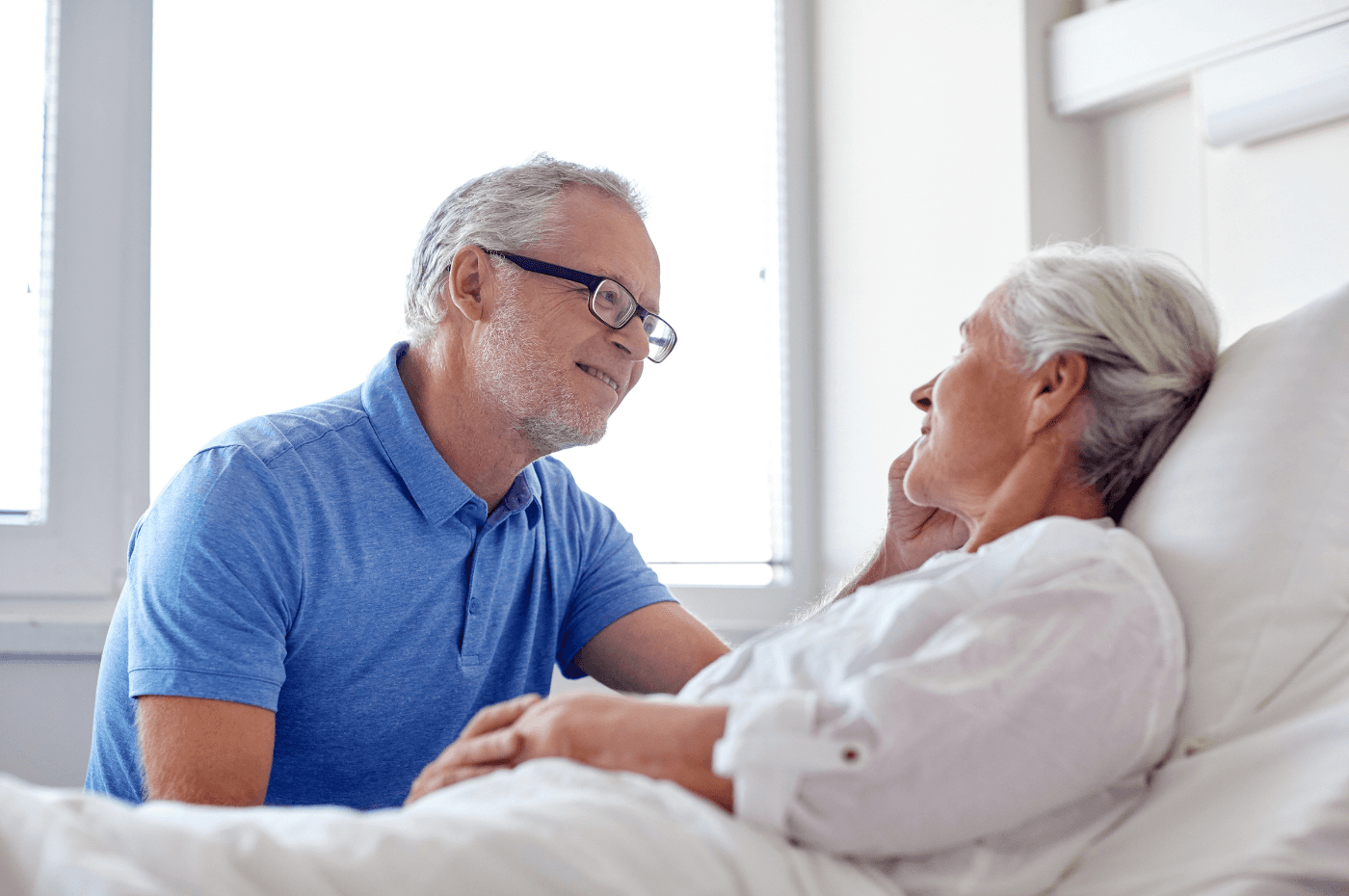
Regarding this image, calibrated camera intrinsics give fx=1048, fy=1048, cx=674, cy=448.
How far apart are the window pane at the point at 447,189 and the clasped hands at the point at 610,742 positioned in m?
1.25

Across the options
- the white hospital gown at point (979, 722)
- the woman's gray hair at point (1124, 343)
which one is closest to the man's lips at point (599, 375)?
the woman's gray hair at point (1124, 343)

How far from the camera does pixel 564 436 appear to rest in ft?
4.99

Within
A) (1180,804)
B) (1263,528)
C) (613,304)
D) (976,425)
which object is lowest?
(1180,804)

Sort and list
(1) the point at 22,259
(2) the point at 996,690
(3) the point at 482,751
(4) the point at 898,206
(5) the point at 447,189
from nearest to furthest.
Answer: (2) the point at 996,690 → (3) the point at 482,751 → (1) the point at 22,259 → (5) the point at 447,189 → (4) the point at 898,206

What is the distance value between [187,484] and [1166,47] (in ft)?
5.57

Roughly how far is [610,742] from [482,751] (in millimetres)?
141

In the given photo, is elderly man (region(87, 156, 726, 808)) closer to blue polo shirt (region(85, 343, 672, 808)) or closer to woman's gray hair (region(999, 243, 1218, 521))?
blue polo shirt (region(85, 343, 672, 808))

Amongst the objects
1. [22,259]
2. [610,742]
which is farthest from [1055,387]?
[22,259]

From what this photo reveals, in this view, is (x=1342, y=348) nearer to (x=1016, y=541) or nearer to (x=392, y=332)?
(x=1016, y=541)

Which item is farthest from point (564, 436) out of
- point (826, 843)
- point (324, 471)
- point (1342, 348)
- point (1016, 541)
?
point (1342, 348)

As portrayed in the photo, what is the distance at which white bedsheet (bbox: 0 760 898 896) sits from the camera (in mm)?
633

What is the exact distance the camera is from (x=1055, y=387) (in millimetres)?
1130

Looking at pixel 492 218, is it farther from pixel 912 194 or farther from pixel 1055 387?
pixel 912 194

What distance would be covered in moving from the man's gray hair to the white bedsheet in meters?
0.94
